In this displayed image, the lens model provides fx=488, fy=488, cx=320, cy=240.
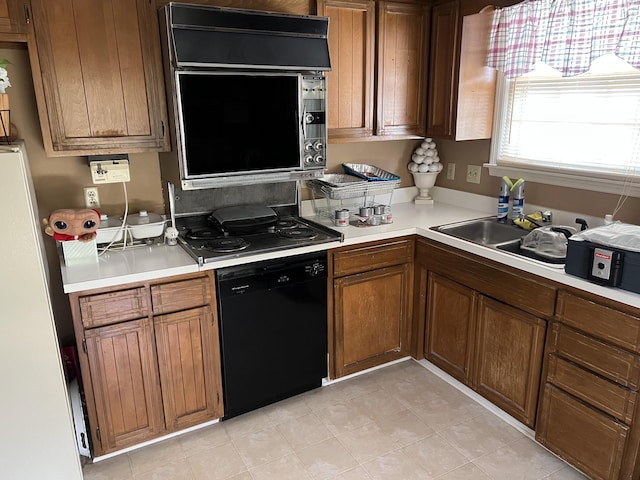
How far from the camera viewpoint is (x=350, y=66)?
2.61 m

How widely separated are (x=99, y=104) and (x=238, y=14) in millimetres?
710

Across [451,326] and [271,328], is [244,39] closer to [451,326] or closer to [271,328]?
[271,328]

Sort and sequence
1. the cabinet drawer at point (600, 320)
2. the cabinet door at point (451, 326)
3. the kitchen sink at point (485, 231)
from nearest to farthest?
1. the cabinet drawer at point (600, 320)
2. the cabinet door at point (451, 326)
3. the kitchen sink at point (485, 231)

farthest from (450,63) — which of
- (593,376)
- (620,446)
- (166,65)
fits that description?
(620,446)

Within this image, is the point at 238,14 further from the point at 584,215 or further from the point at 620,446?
the point at 620,446

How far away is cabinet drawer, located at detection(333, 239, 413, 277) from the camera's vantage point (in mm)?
2508

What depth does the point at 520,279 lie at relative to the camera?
2.14 m

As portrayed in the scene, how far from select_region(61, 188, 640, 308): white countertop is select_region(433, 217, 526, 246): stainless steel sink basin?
0.08 meters

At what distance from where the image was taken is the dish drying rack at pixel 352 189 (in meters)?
2.70

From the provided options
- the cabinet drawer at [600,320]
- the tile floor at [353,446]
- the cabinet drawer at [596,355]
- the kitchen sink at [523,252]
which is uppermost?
the kitchen sink at [523,252]

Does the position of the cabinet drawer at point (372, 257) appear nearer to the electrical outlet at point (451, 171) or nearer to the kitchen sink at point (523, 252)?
the kitchen sink at point (523, 252)

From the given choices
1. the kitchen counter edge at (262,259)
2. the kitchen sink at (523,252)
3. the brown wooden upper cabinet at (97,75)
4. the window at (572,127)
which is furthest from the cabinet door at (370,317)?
the brown wooden upper cabinet at (97,75)

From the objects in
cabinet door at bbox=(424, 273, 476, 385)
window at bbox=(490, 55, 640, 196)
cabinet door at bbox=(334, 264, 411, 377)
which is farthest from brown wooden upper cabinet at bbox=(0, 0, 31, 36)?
window at bbox=(490, 55, 640, 196)

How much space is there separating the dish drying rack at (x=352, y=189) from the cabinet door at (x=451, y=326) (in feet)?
1.92
